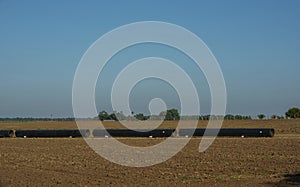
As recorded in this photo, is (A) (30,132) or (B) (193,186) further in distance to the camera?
(A) (30,132)

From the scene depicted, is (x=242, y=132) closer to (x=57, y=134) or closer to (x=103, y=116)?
(x=57, y=134)

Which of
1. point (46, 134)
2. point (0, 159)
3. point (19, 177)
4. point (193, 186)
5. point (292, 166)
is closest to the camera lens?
point (193, 186)

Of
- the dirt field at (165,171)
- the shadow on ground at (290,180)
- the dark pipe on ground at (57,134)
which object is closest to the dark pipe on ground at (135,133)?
the dark pipe on ground at (57,134)

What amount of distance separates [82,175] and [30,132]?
41120 millimetres

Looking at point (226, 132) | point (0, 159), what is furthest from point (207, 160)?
point (226, 132)

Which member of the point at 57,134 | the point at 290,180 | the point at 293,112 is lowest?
the point at 290,180

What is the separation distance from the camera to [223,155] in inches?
1136

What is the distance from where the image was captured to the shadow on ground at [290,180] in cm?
1634

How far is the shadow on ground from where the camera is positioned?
16.3 m

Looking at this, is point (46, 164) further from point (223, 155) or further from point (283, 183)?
point (283, 183)

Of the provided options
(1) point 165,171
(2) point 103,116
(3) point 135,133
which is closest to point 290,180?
(1) point 165,171

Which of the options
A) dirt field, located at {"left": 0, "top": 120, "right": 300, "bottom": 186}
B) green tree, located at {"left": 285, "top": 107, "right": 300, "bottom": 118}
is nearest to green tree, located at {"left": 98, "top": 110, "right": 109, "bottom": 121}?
green tree, located at {"left": 285, "top": 107, "right": 300, "bottom": 118}

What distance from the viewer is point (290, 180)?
17328 millimetres

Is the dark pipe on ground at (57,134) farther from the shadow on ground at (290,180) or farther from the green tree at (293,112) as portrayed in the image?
the green tree at (293,112)
